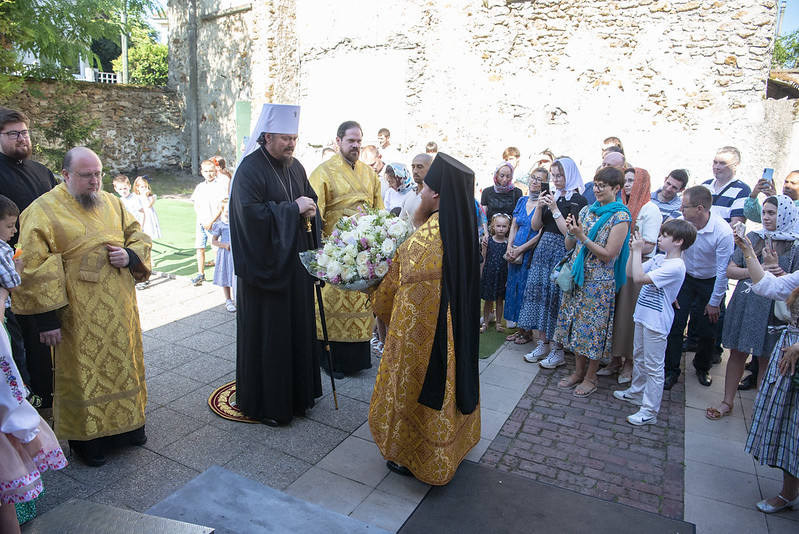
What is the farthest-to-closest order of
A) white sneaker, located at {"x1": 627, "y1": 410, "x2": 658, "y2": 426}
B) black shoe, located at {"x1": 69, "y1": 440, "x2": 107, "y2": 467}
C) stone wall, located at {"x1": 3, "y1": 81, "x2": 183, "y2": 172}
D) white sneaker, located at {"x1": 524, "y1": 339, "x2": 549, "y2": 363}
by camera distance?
1. stone wall, located at {"x1": 3, "y1": 81, "x2": 183, "y2": 172}
2. white sneaker, located at {"x1": 524, "y1": 339, "x2": 549, "y2": 363}
3. white sneaker, located at {"x1": 627, "y1": 410, "x2": 658, "y2": 426}
4. black shoe, located at {"x1": 69, "y1": 440, "x2": 107, "y2": 467}

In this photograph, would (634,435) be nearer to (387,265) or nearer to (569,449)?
(569,449)

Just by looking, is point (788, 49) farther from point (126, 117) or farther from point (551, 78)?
point (126, 117)

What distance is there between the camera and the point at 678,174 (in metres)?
6.04

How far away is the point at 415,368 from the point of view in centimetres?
368

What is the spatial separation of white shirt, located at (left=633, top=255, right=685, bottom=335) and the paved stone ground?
921 millimetres

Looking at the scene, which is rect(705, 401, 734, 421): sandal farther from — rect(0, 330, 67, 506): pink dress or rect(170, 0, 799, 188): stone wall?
rect(170, 0, 799, 188): stone wall

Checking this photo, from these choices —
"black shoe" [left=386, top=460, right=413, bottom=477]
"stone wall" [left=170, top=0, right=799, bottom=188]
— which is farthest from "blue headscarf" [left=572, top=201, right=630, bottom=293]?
"stone wall" [left=170, top=0, right=799, bottom=188]

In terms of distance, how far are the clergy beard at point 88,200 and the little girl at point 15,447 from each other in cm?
144

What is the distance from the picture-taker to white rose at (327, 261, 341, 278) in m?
3.70

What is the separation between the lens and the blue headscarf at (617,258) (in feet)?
16.7

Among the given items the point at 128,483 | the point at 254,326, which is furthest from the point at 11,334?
the point at 254,326

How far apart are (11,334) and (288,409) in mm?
2030

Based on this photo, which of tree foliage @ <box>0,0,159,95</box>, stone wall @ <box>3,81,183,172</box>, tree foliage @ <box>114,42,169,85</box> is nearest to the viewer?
tree foliage @ <box>0,0,159,95</box>

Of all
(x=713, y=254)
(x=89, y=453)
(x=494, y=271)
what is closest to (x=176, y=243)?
(x=494, y=271)
